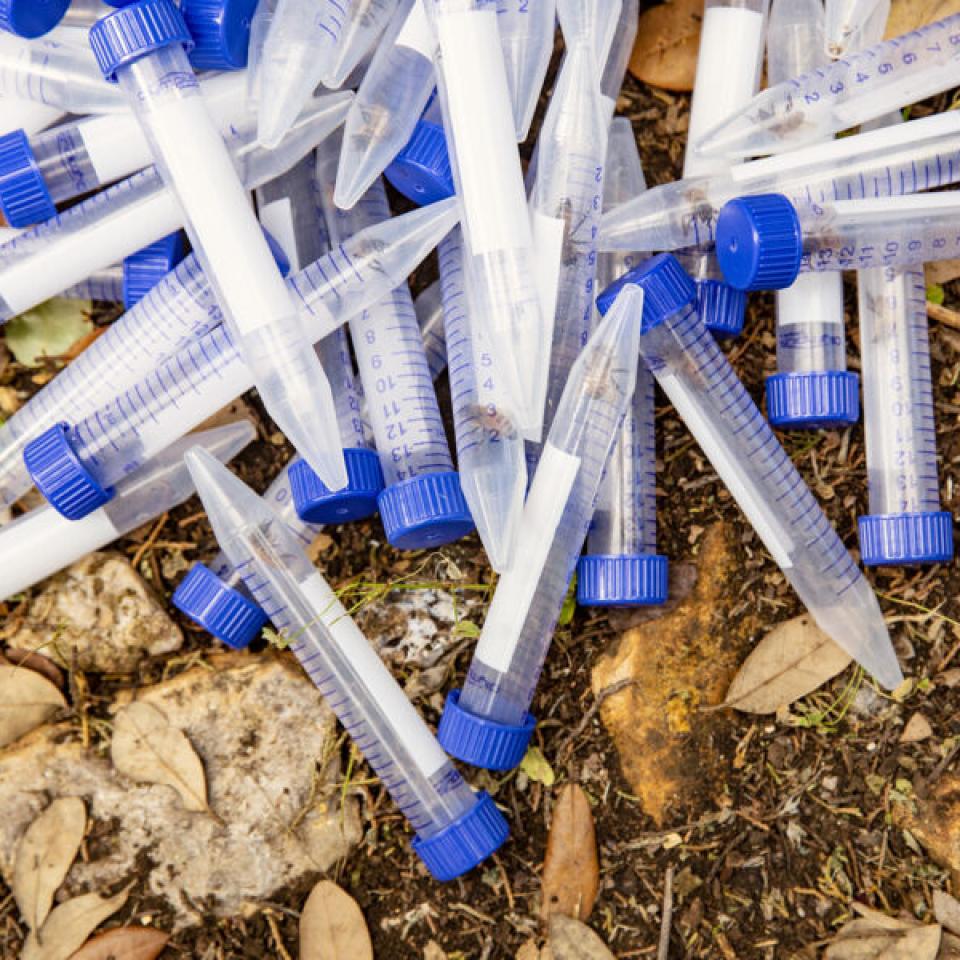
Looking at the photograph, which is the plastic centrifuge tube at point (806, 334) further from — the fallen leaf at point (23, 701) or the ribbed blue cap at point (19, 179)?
the fallen leaf at point (23, 701)

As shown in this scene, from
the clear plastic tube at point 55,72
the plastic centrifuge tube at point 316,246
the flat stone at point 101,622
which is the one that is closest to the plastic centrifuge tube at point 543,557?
the plastic centrifuge tube at point 316,246

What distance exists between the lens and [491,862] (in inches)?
110

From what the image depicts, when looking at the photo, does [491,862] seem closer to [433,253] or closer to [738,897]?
[738,897]

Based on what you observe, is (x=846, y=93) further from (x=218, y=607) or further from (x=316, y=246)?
(x=218, y=607)

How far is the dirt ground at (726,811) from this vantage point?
8.93 feet

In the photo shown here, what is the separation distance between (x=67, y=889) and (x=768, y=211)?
257 cm

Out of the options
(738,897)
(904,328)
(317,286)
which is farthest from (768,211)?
(738,897)

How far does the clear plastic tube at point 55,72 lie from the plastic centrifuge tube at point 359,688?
1055 millimetres

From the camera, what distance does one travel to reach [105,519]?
2838mm

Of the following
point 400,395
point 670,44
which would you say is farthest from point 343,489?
point 670,44

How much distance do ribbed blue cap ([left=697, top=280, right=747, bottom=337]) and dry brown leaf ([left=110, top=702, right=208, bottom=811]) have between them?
1850 mm

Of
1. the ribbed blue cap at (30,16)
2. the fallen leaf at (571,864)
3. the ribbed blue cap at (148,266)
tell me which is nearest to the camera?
the ribbed blue cap at (30,16)

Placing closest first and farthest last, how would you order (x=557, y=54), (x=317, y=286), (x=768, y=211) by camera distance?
(x=768, y=211) < (x=317, y=286) < (x=557, y=54)

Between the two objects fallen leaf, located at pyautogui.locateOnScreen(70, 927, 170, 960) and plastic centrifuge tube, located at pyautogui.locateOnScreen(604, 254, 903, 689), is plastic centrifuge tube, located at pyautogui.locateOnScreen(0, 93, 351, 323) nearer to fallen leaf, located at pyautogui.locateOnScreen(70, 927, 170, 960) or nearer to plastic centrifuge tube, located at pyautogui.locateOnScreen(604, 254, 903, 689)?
plastic centrifuge tube, located at pyautogui.locateOnScreen(604, 254, 903, 689)
